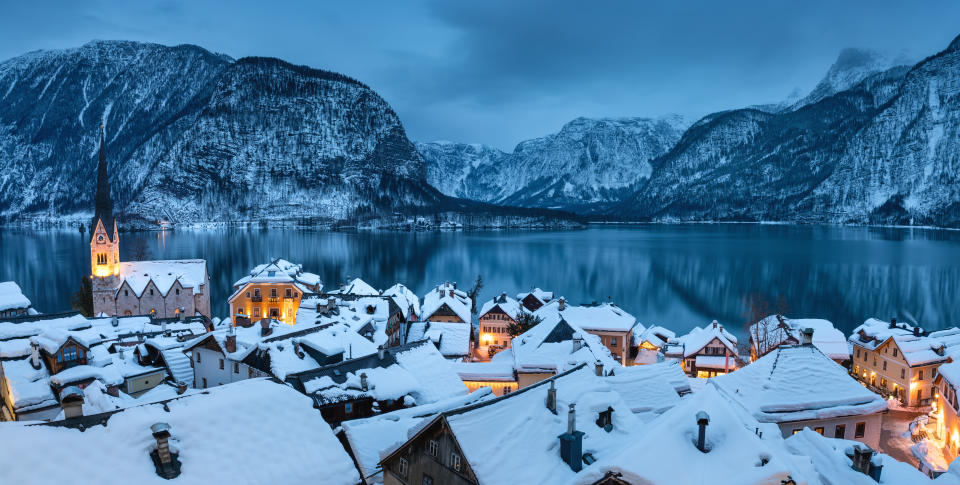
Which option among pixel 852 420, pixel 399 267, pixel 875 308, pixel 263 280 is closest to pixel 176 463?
pixel 852 420

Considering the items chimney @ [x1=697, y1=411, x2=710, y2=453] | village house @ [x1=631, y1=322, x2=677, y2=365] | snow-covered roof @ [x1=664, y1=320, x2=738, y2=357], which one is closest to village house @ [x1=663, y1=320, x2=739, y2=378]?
snow-covered roof @ [x1=664, y1=320, x2=738, y2=357]

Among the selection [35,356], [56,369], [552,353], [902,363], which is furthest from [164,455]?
[902,363]

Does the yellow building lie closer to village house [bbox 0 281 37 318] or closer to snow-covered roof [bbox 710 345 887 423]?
village house [bbox 0 281 37 318]

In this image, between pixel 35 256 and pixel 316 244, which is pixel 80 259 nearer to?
A: pixel 35 256

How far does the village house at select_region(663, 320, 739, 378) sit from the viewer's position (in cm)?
4619

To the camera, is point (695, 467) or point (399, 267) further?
point (399, 267)

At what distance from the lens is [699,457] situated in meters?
12.2

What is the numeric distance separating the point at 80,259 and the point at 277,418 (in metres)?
157

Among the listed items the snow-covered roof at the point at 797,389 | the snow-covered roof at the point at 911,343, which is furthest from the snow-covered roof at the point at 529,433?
the snow-covered roof at the point at 911,343

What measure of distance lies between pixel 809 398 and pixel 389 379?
20259 mm

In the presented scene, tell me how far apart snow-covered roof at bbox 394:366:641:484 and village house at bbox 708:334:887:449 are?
30.8 ft

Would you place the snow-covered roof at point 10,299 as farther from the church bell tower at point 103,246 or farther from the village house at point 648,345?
the village house at point 648,345

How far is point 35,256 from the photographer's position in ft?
480

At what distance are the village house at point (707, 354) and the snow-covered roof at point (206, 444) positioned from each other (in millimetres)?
39359
